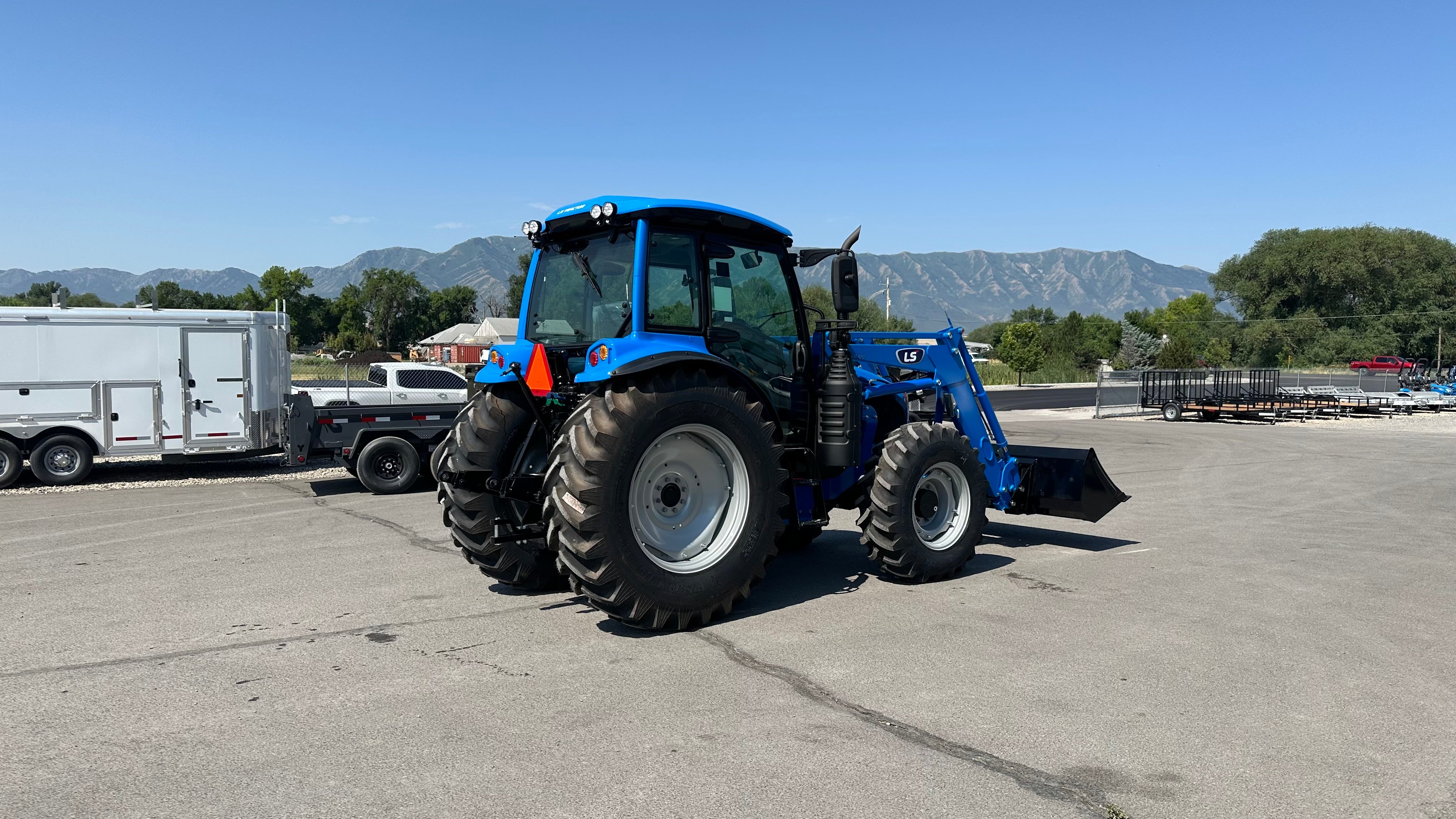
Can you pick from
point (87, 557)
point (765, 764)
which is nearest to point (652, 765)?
point (765, 764)

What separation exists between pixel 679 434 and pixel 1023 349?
57086mm

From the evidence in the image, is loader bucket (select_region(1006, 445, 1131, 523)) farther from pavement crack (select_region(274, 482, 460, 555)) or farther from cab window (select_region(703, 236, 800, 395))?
pavement crack (select_region(274, 482, 460, 555))

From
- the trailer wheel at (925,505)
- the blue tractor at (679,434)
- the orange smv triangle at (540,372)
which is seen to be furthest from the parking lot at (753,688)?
the orange smv triangle at (540,372)

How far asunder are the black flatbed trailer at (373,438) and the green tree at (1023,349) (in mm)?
51402

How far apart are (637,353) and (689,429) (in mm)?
575

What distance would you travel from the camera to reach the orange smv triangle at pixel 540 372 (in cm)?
595

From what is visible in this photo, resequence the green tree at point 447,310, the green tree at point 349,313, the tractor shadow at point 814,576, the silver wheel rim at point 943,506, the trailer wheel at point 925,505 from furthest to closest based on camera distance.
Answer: the green tree at point 447,310 → the green tree at point 349,313 → the silver wheel rim at point 943,506 → the trailer wheel at point 925,505 → the tractor shadow at point 814,576

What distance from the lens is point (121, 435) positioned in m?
13.9

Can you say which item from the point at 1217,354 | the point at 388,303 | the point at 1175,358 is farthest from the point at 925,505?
the point at 388,303

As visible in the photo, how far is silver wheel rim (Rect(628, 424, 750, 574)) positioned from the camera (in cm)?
591

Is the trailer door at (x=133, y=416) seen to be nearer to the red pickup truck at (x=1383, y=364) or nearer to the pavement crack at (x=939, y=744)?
the pavement crack at (x=939, y=744)

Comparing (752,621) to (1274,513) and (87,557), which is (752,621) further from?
(1274,513)

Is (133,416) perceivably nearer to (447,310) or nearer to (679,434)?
(679,434)

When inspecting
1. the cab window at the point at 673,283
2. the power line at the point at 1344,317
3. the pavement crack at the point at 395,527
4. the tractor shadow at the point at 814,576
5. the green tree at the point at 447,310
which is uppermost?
the green tree at the point at 447,310
